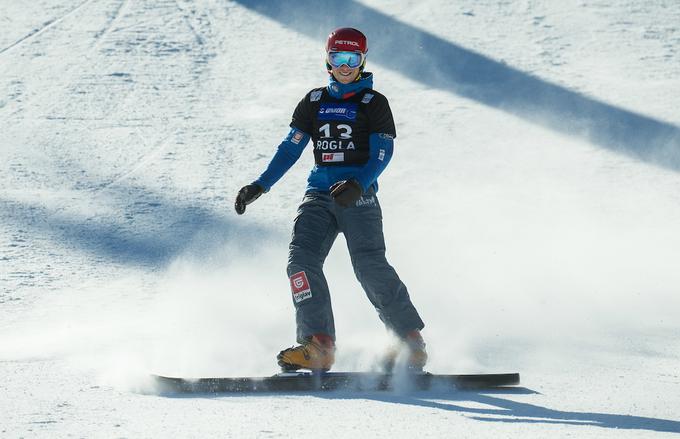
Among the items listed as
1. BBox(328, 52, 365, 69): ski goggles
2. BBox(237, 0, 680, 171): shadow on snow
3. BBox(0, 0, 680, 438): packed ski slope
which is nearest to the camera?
BBox(0, 0, 680, 438): packed ski slope

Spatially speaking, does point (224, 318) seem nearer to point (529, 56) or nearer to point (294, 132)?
point (294, 132)

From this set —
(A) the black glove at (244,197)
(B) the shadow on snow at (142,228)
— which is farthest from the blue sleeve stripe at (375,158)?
(B) the shadow on snow at (142,228)

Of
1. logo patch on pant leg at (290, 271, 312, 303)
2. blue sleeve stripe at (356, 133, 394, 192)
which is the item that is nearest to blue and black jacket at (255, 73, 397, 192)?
blue sleeve stripe at (356, 133, 394, 192)

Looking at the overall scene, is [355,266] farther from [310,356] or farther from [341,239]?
[341,239]

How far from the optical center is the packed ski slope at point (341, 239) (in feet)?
15.3

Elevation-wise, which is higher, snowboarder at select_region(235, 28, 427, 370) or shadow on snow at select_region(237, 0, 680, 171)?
shadow on snow at select_region(237, 0, 680, 171)

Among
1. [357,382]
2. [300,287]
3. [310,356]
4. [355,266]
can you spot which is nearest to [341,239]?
[355,266]

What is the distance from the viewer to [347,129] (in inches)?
210

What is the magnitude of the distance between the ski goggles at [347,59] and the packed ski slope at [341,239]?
1.44 m

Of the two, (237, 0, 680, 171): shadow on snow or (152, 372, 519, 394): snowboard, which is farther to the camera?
(237, 0, 680, 171): shadow on snow

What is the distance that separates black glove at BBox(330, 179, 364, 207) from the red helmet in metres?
0.70

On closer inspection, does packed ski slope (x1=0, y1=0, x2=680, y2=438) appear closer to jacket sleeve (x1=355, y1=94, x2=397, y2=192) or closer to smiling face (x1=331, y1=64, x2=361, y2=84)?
jacket sleeve (x1=355, y1=94, x2=397, y2=192)

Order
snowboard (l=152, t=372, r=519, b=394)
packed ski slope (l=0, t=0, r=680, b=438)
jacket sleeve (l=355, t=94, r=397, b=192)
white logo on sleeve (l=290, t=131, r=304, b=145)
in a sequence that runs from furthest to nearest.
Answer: white logo on sleeve (l=290, t=131, r=304, b=145)
jacket sleeve (l=355, t=94, r=397, b=192)
snowboard (l=152, t=372, r=519, b=394)
packed ski slope (l=0, t=0, r=680, b=438)

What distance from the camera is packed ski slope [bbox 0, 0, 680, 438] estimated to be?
468 centimetres
